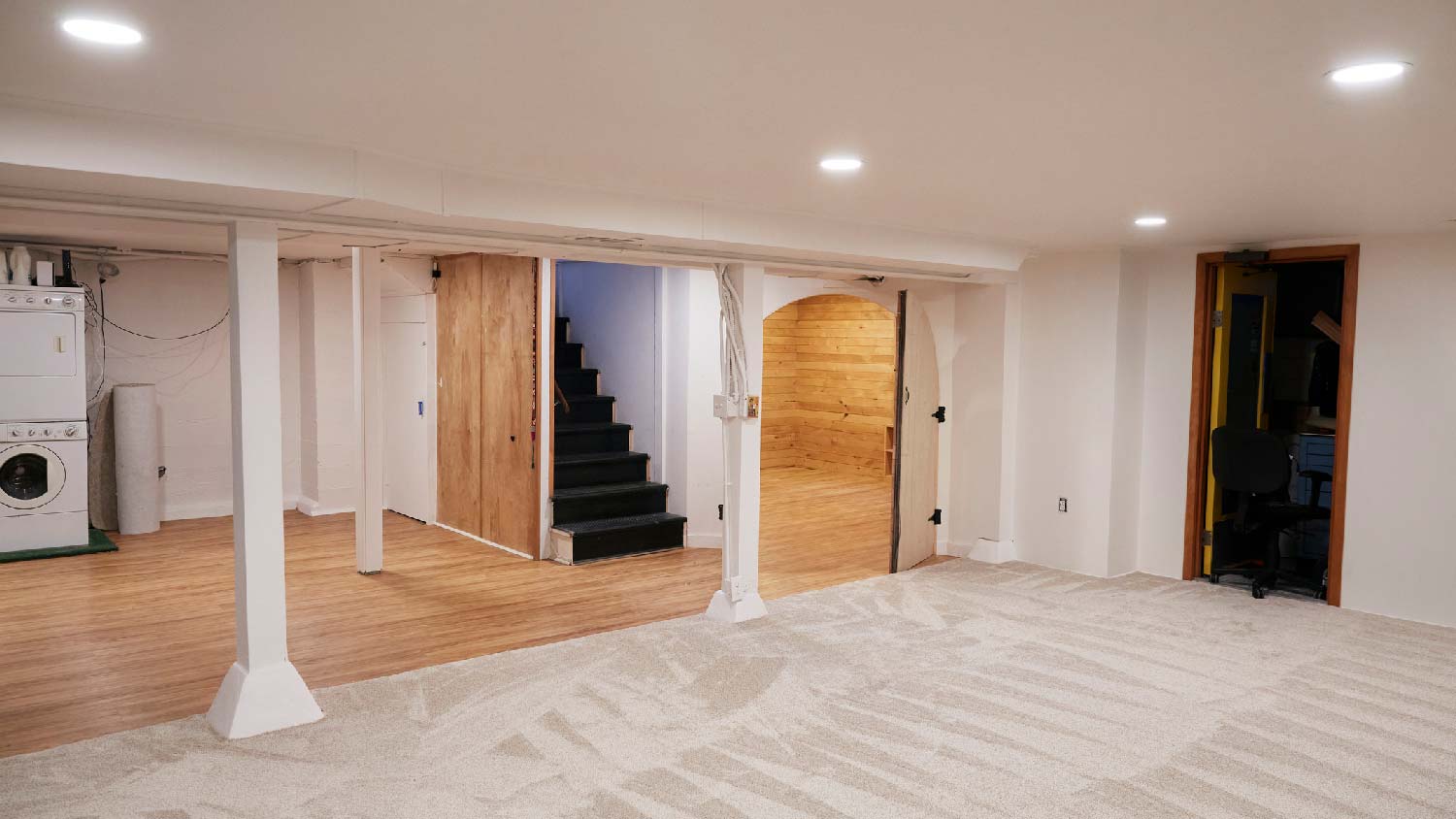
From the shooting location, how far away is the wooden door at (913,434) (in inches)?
247

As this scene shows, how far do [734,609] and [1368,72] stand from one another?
3757 millimetres

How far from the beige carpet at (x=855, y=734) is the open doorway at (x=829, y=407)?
4.06 metres

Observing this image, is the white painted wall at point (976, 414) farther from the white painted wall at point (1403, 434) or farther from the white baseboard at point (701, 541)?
the white painted wall at point (1403, 434)

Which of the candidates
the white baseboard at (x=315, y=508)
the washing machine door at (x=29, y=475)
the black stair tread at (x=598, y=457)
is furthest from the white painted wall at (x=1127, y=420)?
A: the washing machine door at (x=29, y=475)

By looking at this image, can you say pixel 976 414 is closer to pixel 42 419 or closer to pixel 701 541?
pixel 701 541

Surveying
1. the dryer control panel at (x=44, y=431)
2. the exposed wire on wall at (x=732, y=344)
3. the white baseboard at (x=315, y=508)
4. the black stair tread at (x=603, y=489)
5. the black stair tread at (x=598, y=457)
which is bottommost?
the white baseboard at (x=315, y=508)

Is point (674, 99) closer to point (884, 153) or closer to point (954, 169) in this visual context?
point (884, 153)

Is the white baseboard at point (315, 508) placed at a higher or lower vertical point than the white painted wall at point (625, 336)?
lower

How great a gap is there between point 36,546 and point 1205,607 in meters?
7.73

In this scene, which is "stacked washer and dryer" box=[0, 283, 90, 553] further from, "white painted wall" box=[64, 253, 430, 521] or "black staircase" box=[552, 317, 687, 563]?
"black staircase" box=[552, 317, 687, 563]

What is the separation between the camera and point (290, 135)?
3.04 metres

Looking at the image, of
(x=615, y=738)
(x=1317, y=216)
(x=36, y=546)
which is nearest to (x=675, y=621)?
(x=615, y=738)

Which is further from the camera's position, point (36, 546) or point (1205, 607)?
point (36, 546)

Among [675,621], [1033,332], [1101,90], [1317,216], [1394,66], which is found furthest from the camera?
[1033,332]
